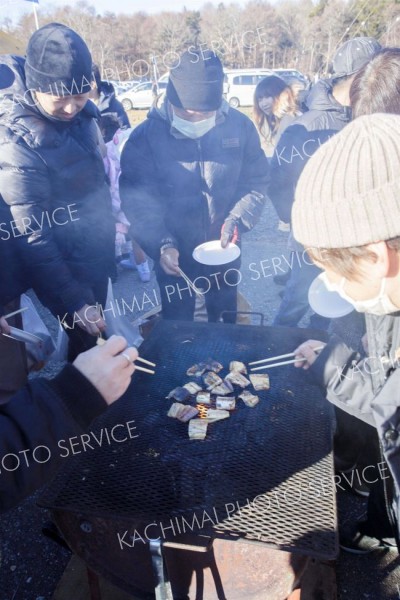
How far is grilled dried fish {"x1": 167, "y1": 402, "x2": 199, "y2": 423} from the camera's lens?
6.52 ft

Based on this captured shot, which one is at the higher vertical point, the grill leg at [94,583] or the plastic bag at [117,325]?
the plastic bag at [117,325]

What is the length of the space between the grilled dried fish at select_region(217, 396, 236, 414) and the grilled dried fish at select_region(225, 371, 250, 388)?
0.39 ft

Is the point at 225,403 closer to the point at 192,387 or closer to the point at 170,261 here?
the point at 192,387

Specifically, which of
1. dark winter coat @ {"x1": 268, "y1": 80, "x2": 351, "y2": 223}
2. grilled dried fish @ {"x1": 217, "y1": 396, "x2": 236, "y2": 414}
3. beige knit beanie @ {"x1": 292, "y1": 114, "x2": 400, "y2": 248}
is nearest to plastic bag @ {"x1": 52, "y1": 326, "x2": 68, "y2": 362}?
grilled dried fish @ {"x1": 217, "y1": 396, "x2": 236, "y2": 414}

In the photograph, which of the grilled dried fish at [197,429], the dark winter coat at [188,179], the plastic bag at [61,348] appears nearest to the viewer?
the grilled dried fish at [197,429]

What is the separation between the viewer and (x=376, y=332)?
167 cm

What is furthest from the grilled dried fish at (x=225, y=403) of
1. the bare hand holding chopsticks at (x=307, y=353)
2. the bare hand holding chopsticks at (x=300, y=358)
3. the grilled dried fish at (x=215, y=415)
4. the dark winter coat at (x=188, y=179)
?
the dark winter coat at (x=188, y=179)

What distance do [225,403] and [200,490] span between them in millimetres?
529

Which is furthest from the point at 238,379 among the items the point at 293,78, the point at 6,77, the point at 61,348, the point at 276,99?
the point at 293,78

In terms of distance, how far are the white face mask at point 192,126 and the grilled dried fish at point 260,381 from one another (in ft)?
6.28

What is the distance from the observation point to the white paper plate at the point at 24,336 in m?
2.72

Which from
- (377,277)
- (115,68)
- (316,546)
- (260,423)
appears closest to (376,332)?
(377,277)

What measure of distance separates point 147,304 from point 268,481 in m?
3.75

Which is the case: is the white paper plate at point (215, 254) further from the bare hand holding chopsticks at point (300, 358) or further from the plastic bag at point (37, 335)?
the plastic bag at point (37, 335)
